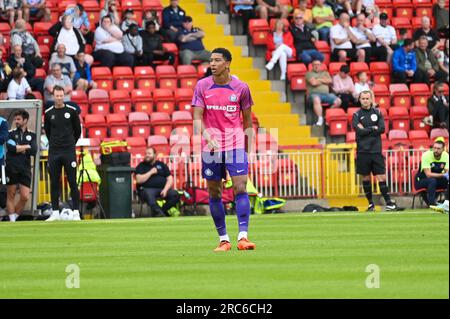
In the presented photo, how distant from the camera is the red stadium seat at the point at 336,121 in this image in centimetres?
3007

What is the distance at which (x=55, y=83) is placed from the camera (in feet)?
91.1

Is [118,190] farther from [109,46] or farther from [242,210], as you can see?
[242,210]

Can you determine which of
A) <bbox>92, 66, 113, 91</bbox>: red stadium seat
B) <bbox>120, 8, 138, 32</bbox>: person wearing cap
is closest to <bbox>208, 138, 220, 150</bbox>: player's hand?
<bbox>92, 66, 113, 91</bbox>: red stadium seat

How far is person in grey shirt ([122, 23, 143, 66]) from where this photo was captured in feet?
98.2

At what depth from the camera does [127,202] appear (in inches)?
1005

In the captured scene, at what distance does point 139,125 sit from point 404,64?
7.49m

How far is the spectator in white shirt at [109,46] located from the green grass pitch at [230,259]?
9.16m

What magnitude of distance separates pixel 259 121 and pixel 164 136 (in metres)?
2.95

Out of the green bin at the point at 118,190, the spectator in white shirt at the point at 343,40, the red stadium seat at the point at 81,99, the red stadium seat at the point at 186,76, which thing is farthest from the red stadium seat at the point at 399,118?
the green bin at the point at 118,190

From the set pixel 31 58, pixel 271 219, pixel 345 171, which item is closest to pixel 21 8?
pixel 31 58

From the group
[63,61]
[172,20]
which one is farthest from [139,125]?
[172,20]

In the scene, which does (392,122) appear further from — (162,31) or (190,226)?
(190,226)

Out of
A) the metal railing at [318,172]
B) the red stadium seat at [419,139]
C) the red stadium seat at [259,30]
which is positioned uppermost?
the red stadium seat at [259,30]

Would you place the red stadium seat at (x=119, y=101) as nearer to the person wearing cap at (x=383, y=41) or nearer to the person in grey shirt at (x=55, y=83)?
the person in grey shirt at (x=55, y=83)
